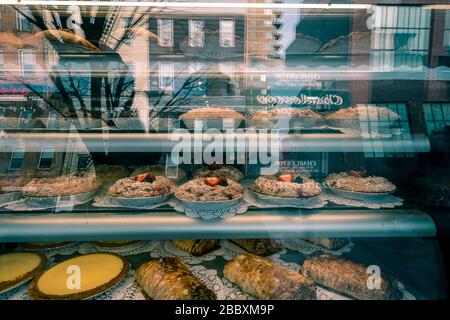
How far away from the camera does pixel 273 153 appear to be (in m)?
1.77

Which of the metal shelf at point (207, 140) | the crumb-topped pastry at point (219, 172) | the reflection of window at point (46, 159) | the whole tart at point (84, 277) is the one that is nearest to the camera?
the whole tart at point (84, 277)

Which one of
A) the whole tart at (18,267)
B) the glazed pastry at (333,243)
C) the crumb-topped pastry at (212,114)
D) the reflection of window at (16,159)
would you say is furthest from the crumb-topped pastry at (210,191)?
the reflection of window at (16,159)

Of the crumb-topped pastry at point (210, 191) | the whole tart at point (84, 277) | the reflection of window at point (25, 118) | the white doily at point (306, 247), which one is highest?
the reflection of window at point (25, 118)

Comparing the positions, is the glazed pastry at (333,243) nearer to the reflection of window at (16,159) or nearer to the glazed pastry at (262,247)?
the glazed pastry at (262,247)

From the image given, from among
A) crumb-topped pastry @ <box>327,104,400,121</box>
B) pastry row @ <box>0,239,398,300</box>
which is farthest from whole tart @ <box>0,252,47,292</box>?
crumb-topped pastry @ <box>327,104,400,121</box>

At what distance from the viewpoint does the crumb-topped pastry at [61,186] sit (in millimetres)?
1454

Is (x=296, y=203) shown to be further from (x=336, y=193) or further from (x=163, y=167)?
(x=163, y=167)

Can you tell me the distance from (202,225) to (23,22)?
4.32ft

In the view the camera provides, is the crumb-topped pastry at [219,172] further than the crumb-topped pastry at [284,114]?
Yes

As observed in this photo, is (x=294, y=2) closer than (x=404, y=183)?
Yes

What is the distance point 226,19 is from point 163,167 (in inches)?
35.9

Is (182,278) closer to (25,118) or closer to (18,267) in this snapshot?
(18,267)
